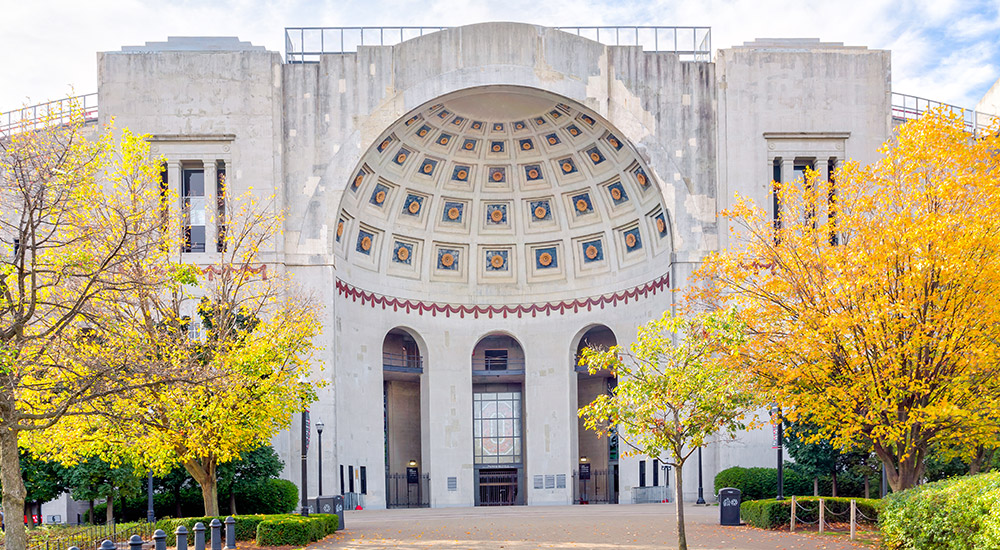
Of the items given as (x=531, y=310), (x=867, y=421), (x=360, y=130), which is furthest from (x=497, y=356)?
(x=867, y=421)

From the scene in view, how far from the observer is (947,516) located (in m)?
17.3

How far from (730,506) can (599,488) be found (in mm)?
21845

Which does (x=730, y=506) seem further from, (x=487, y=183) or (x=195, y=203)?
(x=195, y=203)

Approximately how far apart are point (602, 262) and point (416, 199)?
929 centimetres

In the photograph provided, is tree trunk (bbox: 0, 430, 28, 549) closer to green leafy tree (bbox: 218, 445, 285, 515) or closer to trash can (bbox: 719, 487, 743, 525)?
green leafy tree (bbox: 218, 445, 285, 515)

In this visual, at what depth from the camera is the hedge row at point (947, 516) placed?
16.0m

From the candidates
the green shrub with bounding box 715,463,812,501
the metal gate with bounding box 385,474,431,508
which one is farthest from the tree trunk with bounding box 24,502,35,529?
the green shrub with bounding box 715,463,812,501

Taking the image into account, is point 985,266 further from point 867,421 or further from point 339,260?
point 339,260

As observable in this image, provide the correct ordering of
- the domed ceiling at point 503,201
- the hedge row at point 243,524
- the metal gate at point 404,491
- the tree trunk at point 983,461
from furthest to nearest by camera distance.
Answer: the metal gate at point 404,491 < the domed ceiling at point 503,201 < the tree trunk at point 983,461 < the hedge row at point 243,524

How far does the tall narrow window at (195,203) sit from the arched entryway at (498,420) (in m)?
15.1

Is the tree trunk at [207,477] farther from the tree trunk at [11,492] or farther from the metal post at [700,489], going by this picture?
the metal post at [700,489]

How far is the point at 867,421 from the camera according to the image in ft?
72.9

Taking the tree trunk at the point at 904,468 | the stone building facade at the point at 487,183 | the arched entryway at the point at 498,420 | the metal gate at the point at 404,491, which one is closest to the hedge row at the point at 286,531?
the tree trunk at the point at 904,468

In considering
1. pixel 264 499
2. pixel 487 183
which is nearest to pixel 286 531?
pixel 264 499
